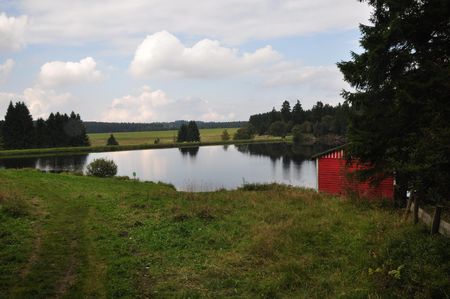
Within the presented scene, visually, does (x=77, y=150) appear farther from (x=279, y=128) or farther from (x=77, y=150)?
(x=279, y=128)

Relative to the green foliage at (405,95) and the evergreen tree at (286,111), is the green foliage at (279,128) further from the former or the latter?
the green foliage at (405,95)

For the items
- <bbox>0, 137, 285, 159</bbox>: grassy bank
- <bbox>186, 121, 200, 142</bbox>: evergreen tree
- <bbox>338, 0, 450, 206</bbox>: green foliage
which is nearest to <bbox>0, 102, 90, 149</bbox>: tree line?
<bbox>0, 137, 285, 159</bbox>: grassy bank

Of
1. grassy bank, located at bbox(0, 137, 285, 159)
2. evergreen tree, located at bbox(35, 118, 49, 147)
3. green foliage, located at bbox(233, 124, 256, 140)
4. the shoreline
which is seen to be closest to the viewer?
the shoreline

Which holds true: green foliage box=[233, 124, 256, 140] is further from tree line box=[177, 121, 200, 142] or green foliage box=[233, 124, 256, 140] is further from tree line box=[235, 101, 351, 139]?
tree line box=[177, 121, 200, 142]

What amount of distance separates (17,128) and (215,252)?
308 feet

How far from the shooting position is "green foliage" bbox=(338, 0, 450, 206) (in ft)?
31.1

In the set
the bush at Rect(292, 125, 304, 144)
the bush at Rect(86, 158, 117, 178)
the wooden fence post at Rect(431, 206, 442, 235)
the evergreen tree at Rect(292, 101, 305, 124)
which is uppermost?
the evergreen tree at Rect(292, 101, 305, 124)

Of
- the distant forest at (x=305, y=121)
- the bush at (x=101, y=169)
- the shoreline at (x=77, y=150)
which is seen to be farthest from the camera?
the distant forest at (x=305, y=121)

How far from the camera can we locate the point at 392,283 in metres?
7.58

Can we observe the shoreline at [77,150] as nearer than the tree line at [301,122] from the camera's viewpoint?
Yes

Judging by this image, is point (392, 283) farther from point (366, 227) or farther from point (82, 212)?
point (82, 212)

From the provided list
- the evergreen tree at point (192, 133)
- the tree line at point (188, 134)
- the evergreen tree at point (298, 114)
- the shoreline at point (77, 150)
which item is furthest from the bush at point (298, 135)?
the tree line at point (188, 134)

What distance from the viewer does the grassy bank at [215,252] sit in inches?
310

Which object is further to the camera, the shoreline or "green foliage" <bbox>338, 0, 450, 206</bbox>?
the shoreline
